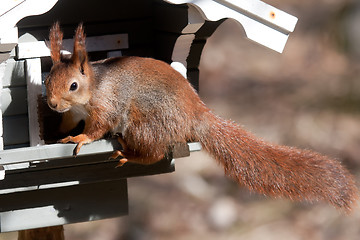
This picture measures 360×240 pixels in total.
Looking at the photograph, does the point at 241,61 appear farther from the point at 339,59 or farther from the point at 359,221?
the point at 359,221

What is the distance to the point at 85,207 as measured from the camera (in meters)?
2.66

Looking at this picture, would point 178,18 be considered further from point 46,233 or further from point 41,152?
point 46,233

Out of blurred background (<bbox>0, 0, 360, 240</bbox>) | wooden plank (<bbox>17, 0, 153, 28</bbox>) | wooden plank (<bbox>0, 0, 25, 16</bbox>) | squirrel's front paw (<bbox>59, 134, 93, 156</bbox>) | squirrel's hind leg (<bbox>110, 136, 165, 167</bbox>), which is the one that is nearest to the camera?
wooden plank (<bbox>0, 0, 25, 16</bbox>)

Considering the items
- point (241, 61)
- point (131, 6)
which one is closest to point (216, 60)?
point (241, 61)

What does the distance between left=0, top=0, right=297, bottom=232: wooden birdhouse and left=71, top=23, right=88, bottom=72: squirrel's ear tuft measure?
0.14 metres

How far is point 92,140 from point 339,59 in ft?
14.7

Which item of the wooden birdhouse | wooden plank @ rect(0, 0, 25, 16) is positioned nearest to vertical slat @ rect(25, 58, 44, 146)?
the wooden birdhouse

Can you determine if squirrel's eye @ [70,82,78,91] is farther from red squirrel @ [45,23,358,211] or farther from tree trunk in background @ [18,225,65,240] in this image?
tree trunk in background @ [18,225,65,240]

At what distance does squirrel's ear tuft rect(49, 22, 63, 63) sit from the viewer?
85.4 inches

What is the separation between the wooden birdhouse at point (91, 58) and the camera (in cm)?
227

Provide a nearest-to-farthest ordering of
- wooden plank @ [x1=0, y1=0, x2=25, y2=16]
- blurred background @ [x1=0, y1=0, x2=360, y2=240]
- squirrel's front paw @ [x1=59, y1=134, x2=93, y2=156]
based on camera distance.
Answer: wooden plank @ [x1=0, y1=0, x2=25, y2=16] < squirrel's front paw @ [x1=59, y1=134, x2=93, y2=156] < blurred background @ [x1=0, y1=0, x2=360, y2=240]

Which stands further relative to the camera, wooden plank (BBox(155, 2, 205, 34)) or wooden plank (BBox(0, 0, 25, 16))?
wooden plank (BBox(155, 2, 205, 34))

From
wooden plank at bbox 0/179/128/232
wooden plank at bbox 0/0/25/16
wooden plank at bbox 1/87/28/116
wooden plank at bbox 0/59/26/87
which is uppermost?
wooden plank at bbox 0/0/25/16

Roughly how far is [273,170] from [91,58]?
2.55ft
